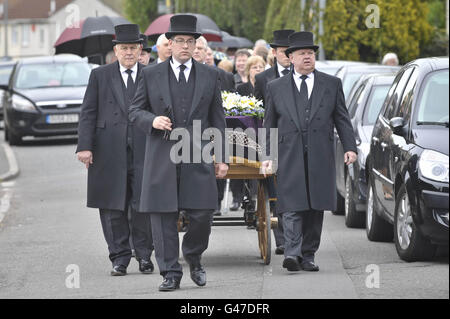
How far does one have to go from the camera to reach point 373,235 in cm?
1203

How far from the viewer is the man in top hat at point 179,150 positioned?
918cm

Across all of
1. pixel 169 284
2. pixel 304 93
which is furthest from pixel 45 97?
pixel 169 284

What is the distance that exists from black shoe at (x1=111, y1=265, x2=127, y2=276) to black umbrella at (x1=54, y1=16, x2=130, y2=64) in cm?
956

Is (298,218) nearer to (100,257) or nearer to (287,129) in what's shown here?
(287,129)

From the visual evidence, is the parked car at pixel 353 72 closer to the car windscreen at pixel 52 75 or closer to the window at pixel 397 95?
the window at pixel 397 95

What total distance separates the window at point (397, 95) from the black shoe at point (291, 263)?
2.09 m

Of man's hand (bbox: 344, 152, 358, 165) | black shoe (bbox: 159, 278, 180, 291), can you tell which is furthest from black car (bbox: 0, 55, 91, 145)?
black shoe (bbox: 159, 278, 180, 291)

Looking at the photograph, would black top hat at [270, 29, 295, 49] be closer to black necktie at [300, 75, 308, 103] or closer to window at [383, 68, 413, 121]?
window at [383, 68, 413, 121]

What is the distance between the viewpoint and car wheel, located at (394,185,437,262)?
9.95 metres

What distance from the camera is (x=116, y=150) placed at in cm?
1036

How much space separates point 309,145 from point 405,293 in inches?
78.0

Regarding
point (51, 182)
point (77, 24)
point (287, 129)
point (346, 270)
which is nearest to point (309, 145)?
point (287, 129)

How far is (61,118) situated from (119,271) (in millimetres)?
15821

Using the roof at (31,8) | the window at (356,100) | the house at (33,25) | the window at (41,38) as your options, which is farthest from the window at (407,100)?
the window at (41,38)
